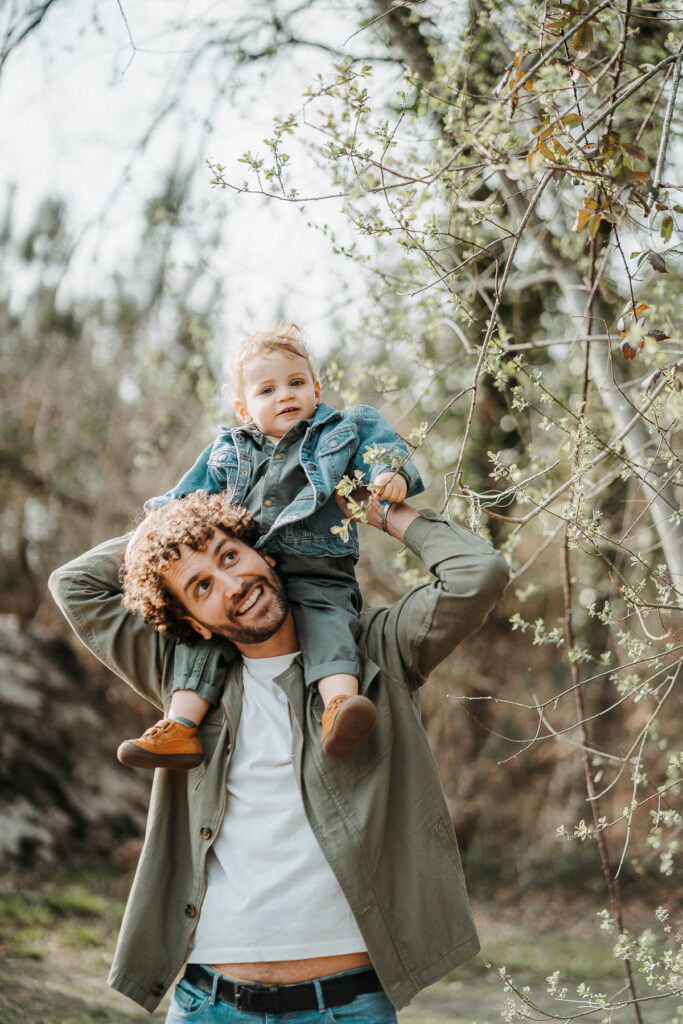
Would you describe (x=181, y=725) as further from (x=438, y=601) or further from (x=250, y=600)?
(x=438, y=601)

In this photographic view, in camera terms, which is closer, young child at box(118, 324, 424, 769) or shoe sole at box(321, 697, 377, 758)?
shoe sole at box(321, 697, 377, 758)

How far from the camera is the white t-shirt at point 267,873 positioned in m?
1.94

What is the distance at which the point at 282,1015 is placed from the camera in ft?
6.29

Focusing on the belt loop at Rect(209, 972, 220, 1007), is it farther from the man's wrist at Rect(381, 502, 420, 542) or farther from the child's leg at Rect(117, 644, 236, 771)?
the man's wrist at Rect(381, 502, 420, 542)

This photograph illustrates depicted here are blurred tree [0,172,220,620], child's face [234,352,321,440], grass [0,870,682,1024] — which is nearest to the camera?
child's face [234,352,321,440]

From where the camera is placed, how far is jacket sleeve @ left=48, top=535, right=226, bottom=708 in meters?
2.22

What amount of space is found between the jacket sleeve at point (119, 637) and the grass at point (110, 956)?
1.87 meters

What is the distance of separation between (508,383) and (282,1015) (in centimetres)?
367

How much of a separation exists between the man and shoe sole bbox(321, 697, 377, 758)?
0.09 meters

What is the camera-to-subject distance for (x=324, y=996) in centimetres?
192

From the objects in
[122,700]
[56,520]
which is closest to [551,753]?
[122,700]

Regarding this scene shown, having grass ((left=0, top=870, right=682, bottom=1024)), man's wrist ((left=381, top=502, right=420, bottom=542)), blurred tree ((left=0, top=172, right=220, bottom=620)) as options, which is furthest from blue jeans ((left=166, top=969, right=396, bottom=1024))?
blurred tree ((left=0, top=172, right=220, bottom=620))

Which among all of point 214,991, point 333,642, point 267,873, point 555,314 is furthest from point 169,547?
point 555,314

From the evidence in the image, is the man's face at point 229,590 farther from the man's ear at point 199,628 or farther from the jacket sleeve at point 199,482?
the jacket sleeve at point 199,482
